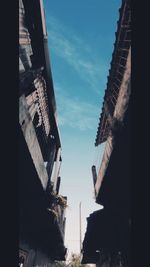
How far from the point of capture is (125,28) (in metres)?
4.82

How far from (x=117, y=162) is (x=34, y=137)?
194 centimetres

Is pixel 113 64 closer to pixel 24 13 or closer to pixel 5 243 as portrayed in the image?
pixel 24 13

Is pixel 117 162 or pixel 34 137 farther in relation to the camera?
pixel 117 162

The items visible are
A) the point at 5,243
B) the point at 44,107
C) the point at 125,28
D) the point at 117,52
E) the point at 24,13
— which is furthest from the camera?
the point at 44,107

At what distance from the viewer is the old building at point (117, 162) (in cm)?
432

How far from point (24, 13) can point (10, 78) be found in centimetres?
570

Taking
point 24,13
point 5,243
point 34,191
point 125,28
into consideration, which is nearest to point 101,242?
point 34,191

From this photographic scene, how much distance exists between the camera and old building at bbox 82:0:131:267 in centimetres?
432

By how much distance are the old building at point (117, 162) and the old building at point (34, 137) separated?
1.38 m

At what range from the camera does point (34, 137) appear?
4.39 metres

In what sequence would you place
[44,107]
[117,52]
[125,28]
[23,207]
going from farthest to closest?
1. [44,107]
2. [23,207]
3. [117,52]
4. [125,28]

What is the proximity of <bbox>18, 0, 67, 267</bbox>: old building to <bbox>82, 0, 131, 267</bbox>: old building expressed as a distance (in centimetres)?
138

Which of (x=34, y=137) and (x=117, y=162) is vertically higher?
(x=34, y=137)

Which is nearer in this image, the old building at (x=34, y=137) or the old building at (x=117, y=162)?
the old building at (x=117, y=162)
